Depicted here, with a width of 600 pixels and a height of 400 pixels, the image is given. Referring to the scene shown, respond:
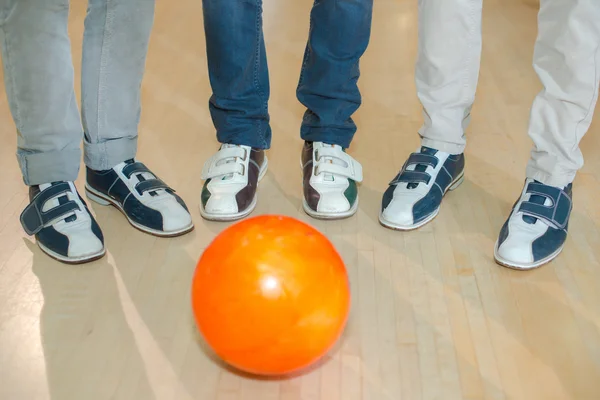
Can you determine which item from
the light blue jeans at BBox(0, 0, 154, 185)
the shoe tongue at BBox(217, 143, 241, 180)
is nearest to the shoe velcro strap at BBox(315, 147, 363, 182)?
the shoe tongue at BBox(217, 143, 241, 180)

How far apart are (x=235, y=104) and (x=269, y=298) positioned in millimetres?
724

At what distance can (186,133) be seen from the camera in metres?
2.02

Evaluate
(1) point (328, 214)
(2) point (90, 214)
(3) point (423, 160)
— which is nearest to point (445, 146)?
(3) point (423, 160)

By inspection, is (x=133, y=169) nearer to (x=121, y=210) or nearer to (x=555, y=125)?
(x=121, y=210)

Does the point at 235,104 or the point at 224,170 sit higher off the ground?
the point at 235,104

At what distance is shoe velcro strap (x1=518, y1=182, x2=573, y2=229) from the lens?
1.48 meters

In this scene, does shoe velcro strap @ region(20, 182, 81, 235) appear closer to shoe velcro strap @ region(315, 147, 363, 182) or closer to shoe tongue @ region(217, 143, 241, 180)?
shoe tongue @ region(217, 143, 241, 180)

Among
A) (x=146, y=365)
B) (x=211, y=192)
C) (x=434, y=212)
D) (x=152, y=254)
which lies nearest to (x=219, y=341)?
(x=146, y=365)

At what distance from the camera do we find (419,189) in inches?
62.9

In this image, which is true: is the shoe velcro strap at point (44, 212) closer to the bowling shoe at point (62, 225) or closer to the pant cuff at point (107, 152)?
the bowling shoe at point (62, 225)

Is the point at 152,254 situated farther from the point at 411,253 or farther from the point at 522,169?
the point at 522,169

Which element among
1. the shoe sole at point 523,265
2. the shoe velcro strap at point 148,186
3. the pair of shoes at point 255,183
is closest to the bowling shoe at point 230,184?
the pair of shoes at point 255,183

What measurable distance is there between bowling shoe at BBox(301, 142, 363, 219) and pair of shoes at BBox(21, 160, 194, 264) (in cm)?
31

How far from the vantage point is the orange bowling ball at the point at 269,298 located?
100 cm
